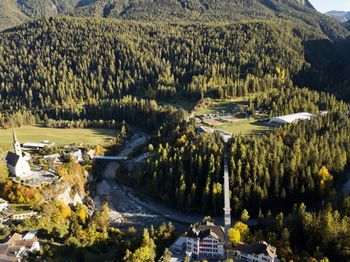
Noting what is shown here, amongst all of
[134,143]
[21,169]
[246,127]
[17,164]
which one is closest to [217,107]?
[246,127]

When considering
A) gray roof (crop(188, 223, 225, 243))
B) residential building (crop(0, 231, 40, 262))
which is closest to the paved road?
gray roof (crop(188, 223, 225, 243))

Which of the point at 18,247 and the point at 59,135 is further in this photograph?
the point at 59,135

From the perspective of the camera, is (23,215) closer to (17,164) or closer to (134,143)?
(17,164)

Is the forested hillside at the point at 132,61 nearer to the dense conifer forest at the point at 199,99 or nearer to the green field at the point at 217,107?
the dense conifer forest at the point at 199,99

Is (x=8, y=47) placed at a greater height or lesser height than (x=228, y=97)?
greater

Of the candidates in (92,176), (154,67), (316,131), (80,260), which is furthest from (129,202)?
(154,67)

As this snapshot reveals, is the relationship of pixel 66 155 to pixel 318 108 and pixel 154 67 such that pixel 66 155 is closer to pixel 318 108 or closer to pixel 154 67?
pixel 318 108

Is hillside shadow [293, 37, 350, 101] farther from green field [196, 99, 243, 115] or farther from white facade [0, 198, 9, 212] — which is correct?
white facade [0, 198, 9, 212]

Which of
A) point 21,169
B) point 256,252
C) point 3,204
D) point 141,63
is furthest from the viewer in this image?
point 141,63
